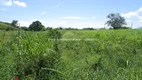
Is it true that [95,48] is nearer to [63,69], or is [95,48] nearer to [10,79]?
[63,69]

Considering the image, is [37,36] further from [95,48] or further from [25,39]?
[95,48]

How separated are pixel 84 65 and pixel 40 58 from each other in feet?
7.67

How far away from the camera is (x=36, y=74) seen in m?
4.27

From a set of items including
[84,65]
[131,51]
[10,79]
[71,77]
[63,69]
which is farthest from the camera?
[131,51]

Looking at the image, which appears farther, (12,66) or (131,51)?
(131,51)

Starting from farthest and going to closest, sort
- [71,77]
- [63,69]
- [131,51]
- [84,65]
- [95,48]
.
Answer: [95,48]
[131,51]
[84,65]
[63,69]
[71,77]

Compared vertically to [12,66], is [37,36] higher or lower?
higher

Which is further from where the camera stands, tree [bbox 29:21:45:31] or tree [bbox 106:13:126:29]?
tree [bbox 106:13:126:29]

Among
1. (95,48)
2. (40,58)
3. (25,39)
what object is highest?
(25,39)

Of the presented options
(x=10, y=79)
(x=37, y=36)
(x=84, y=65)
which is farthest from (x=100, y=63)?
(x=10, y=79)

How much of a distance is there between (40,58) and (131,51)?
7341 mm

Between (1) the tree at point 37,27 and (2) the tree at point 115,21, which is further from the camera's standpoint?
(2) the tree at point 115,21

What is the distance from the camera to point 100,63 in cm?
680

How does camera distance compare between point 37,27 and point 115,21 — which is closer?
point 37,27
